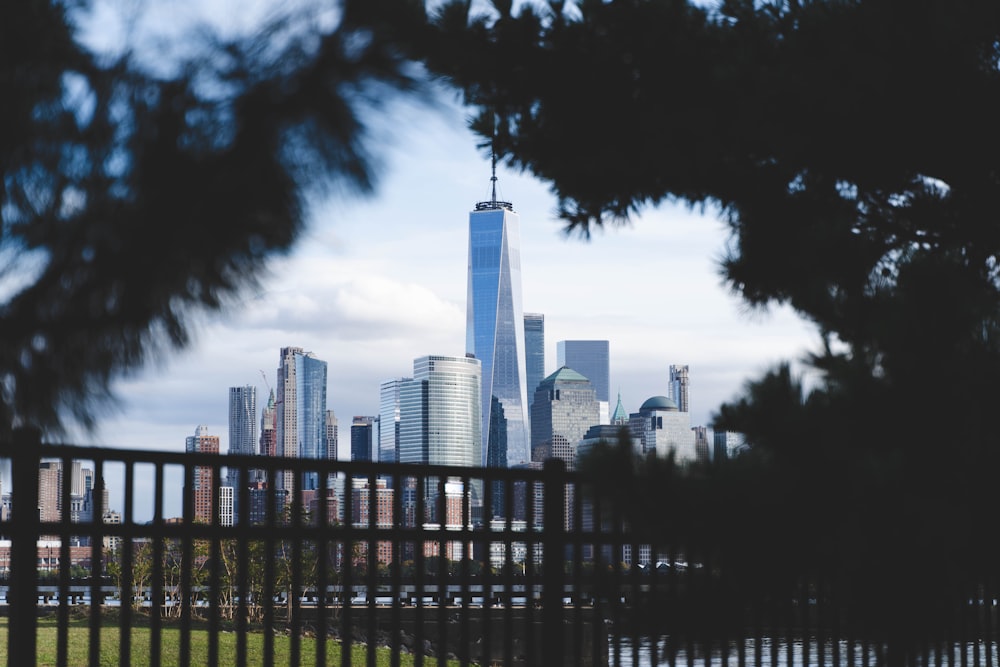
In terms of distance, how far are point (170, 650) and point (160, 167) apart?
1222 centimetres

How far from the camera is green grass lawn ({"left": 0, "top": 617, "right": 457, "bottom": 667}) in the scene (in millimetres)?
11898

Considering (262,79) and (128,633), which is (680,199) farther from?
(262,79)

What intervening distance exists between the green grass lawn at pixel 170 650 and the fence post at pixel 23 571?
23.3 ft

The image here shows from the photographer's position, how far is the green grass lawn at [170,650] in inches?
468

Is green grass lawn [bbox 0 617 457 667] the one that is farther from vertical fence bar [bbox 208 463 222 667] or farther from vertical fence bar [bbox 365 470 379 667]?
vertical fence bar [bbox 208 463 222 667]

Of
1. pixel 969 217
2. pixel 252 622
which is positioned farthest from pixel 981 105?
pixel 252 622

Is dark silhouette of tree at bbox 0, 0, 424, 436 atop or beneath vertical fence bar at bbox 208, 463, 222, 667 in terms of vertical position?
atop

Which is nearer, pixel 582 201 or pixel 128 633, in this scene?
pixel 128 633

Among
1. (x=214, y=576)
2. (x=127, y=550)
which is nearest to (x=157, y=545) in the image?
(x=127, y=550)

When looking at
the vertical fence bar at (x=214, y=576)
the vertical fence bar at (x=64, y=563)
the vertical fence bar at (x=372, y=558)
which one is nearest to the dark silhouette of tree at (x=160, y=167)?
the vertical fence bar at (x=64, y=563)

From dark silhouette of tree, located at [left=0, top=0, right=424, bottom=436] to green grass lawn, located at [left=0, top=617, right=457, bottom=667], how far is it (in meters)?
9.07

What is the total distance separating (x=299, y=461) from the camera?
4219 mm

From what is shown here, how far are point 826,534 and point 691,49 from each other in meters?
3.17

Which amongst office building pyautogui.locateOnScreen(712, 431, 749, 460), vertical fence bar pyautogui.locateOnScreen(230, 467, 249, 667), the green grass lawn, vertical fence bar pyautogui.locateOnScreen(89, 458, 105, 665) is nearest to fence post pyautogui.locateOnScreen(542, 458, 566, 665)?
office building pyautogui.locateOnScreen(712, 431, 749, 460)
